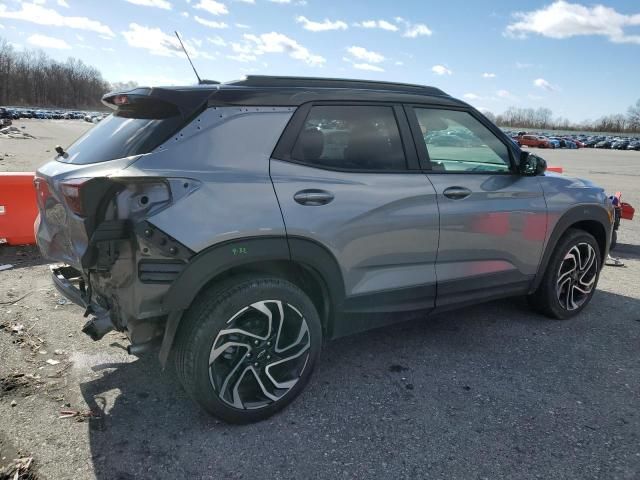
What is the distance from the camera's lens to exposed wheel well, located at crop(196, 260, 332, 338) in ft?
8.80

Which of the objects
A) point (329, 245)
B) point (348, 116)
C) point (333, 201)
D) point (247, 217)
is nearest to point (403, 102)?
point (348, 116)

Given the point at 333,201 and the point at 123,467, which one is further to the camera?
the point at 333,201

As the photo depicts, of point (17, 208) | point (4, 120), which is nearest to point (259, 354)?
point (17, 208)

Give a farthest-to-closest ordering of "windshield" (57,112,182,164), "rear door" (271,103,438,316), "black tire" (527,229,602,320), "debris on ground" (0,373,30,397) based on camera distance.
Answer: "black tire" (527,229,602,320), "debris on ground" (0,373,30,397), "rear door" (271,103,438,316), "windshield" (57,112,182,164)

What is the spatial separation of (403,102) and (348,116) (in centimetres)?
46

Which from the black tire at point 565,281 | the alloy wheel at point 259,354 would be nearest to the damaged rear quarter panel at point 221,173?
the alloy wheel at point 259,354

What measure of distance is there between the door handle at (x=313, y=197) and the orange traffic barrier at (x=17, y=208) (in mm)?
4443

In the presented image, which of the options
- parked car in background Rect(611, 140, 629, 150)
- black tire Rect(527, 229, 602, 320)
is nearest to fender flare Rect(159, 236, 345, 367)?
black tire Rect(527, 229, 602, 320)

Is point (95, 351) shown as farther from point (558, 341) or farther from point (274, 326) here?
point (558, 341)

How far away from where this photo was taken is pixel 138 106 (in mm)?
2693

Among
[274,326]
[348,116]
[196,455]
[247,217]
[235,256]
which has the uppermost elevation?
[348,116]

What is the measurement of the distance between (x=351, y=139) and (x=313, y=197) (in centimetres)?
53

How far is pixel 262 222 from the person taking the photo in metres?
2.56

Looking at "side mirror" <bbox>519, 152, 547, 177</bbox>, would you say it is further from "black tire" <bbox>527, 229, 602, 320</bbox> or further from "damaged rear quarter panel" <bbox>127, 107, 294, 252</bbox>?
"damaged rear quarter panel" <bbox>127, 107, 294, 252</bbox>
